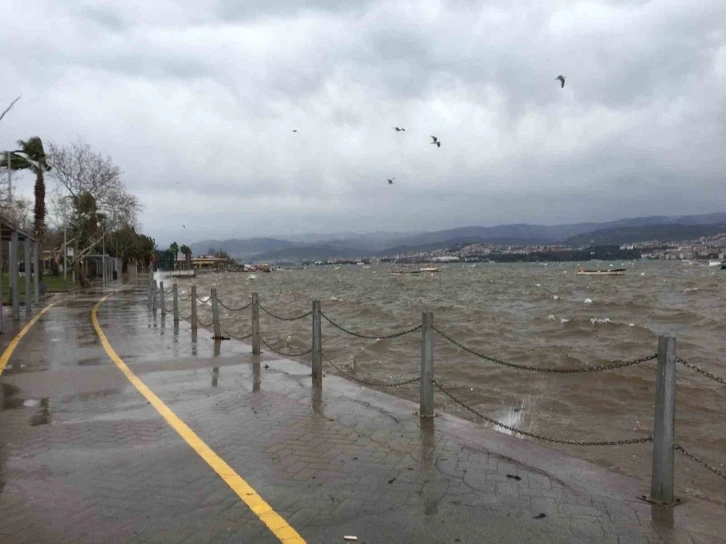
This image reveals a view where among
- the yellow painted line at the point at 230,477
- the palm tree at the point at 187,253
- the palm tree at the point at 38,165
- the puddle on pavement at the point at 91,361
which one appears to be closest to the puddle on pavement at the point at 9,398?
the yellow painted line at the point at 230,477

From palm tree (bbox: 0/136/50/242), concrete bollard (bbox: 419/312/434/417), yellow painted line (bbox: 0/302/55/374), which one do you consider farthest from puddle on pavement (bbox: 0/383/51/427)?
palm tree (bbox: 0/136/50/242)

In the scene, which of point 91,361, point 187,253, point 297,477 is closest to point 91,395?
point 91,361

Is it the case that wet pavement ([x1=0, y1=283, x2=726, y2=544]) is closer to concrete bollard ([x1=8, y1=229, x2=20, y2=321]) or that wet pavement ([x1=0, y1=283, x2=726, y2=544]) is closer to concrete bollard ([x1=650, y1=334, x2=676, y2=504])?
concrete bollard ([x1=650, y1=334, x2=676, y2=504])

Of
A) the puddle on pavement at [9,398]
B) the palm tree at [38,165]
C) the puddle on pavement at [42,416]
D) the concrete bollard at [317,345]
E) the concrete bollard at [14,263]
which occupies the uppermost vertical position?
the palm tree at [38,165]

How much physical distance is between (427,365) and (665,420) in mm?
2729

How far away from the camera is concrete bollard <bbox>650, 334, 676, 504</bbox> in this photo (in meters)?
4.51

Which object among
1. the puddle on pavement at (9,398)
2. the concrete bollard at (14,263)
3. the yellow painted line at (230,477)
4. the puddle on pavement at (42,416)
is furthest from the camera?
the concrete bollard at (14,263)

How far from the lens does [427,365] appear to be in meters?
6.81

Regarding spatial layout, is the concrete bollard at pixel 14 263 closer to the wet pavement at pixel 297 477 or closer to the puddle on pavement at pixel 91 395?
the wet pavement at pixel 297 477

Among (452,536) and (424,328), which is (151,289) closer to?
(424,328)

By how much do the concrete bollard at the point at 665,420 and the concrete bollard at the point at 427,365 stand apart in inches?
105

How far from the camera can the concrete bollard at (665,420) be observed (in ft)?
14.8

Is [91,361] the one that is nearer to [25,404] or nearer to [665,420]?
[25,404]

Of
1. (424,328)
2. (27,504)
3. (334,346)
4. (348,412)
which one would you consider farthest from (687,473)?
(334,346)
